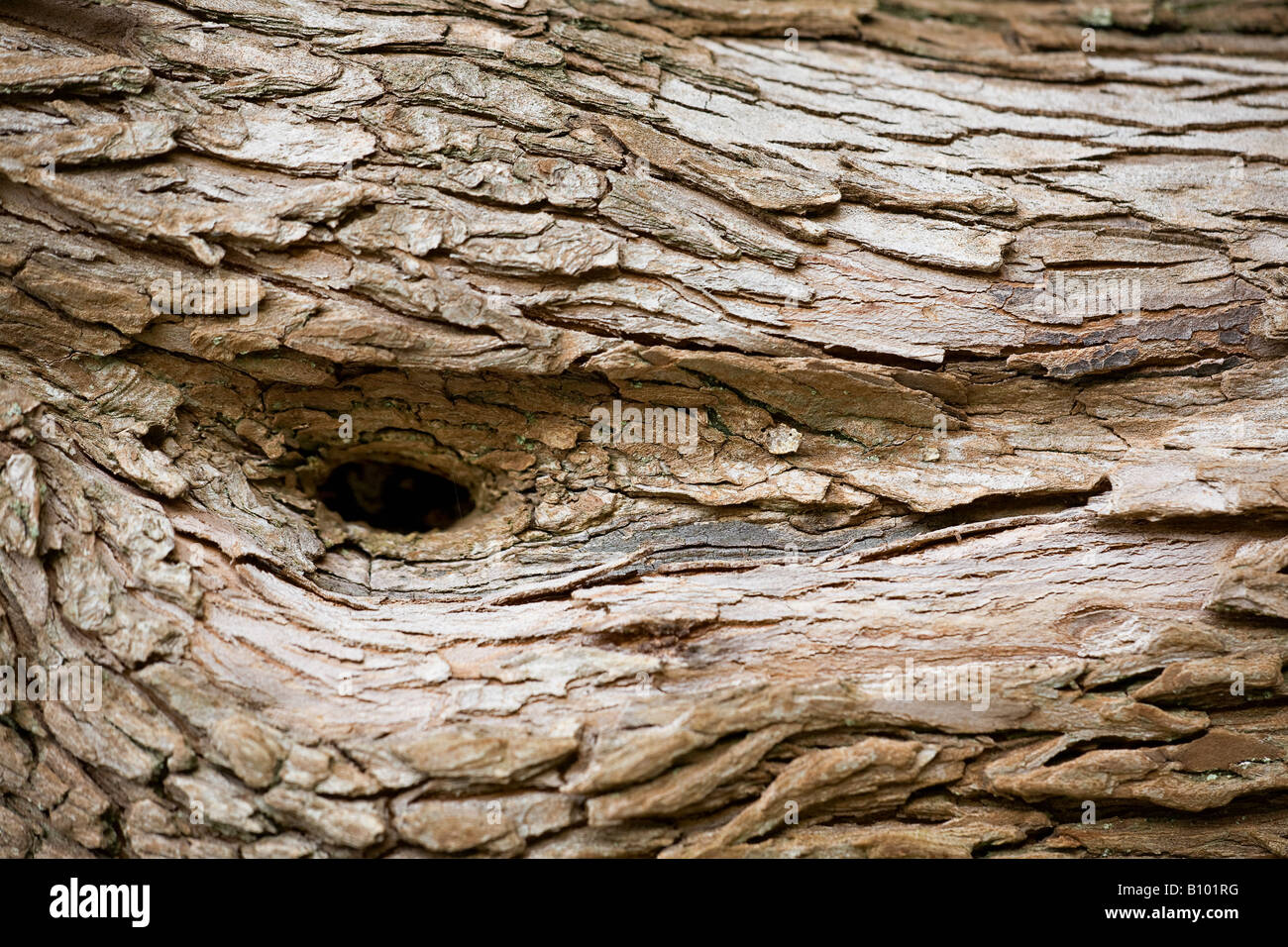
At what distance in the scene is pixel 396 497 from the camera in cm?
359

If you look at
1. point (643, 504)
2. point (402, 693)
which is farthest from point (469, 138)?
point (402, 693)

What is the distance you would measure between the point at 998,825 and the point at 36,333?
3.77 metres

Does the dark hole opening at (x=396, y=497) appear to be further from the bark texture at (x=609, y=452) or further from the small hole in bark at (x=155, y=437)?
the small hole in bark at (x=155, y=437)

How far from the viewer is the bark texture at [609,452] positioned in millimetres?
2535

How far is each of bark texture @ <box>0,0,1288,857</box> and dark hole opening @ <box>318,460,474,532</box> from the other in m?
0.15

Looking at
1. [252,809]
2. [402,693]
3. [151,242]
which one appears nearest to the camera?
[252,809]

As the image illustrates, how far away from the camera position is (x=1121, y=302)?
3156mm

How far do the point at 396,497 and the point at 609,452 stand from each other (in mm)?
1075

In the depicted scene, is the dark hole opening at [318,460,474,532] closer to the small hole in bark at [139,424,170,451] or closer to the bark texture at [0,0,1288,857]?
the bark texture at [0,0,1288,857]

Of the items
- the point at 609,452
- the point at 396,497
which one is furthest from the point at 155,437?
the point at 609,452

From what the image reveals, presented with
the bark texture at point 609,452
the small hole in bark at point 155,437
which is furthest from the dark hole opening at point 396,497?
the small hole in bark at point 155,437

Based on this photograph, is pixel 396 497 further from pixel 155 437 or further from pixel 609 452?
pixel 609 452

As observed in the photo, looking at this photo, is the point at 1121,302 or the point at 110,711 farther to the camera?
the point at 1121,302
